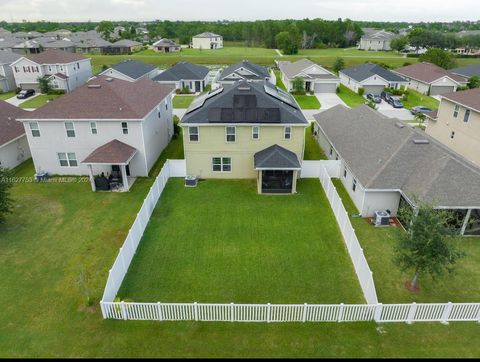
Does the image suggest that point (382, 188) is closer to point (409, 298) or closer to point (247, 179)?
point (409, 298)

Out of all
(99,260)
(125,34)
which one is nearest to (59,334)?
(99,260)

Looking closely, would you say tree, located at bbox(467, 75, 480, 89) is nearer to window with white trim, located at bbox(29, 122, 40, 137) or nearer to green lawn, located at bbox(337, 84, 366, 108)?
green lawn, located at bbox(337, 84, 366, 108)

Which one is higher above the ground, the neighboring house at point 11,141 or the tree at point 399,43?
the tree at point 399,43

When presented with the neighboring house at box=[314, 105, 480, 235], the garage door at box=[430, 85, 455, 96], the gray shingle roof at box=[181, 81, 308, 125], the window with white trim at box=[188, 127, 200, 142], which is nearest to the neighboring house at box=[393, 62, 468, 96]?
the garage door at box=[430, 85, 455, 96]

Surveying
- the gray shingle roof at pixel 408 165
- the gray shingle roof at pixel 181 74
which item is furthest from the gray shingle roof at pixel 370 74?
the gray shingle roof at pixel 408 165

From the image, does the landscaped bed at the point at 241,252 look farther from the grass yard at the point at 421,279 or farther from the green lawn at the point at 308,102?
the green lawn at the point at 308,102
